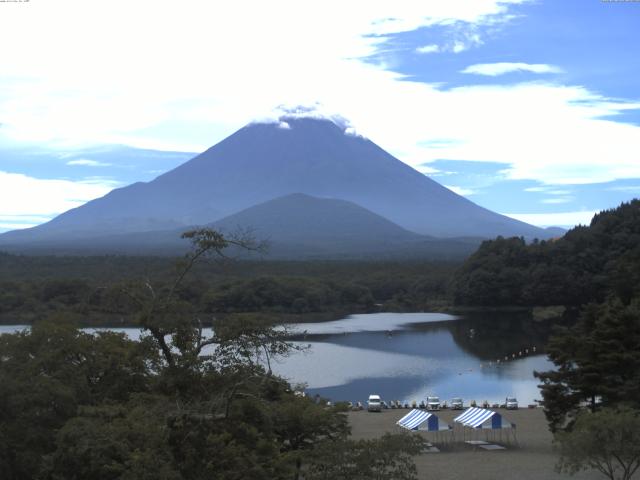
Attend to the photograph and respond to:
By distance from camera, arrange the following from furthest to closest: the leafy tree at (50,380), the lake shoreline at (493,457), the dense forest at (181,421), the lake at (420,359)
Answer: the lake at (420,359) < the lake shoreline at (493,457) < the leafy tree at (50,380) < the dense forest at (181,421)

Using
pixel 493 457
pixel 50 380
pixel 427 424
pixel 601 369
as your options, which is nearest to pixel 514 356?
pixel 427 424

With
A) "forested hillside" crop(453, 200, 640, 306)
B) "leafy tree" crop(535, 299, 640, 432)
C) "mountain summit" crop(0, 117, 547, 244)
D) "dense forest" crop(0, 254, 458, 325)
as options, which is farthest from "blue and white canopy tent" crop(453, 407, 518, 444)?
"mountain summit" crop(0, 117, 547, 244)

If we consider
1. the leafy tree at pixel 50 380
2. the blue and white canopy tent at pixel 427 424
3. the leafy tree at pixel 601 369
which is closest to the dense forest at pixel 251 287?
the blue and white canopy tent at pixel 427 424

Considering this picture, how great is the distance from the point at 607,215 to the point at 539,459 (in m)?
39.3

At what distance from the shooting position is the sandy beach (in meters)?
13.9

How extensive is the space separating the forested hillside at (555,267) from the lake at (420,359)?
462 cm

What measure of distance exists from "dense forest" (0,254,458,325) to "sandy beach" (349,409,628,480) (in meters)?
18.1

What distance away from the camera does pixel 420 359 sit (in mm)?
31016

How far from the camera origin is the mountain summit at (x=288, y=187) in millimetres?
155625

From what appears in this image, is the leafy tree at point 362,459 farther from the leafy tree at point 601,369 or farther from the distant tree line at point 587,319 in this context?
the leafy tree at point 601,369

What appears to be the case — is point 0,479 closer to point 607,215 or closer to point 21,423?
point 21,423

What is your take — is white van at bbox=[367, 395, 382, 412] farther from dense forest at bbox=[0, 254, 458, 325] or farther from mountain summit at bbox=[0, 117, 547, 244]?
mountain summit at bbox=[0, 117, 547, 244]

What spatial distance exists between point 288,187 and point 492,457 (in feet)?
469

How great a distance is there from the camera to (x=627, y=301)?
72.0 feet
